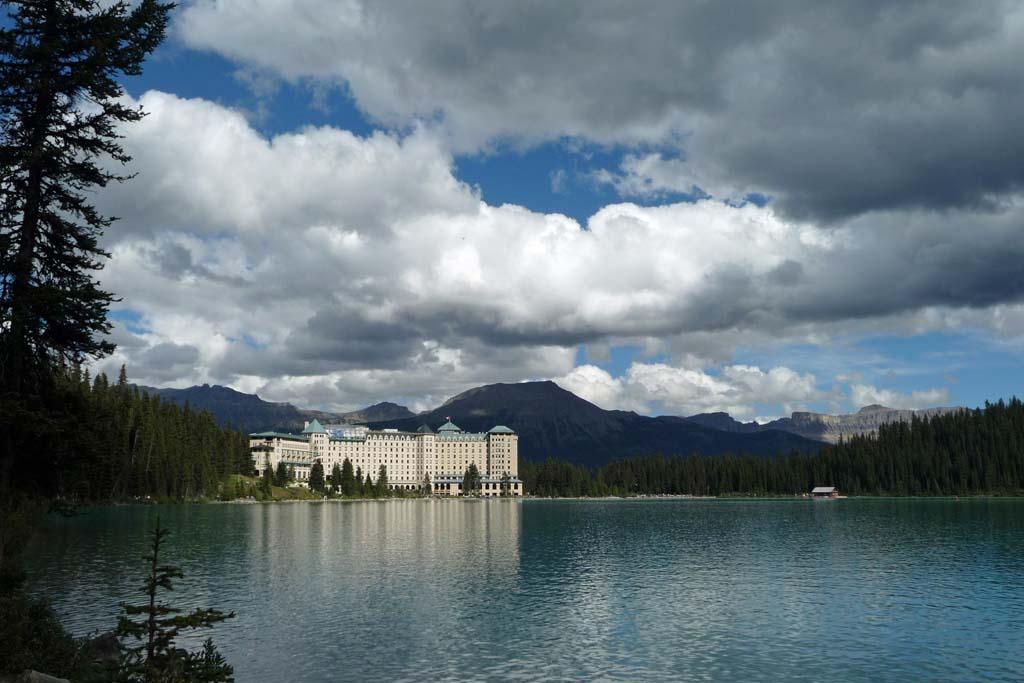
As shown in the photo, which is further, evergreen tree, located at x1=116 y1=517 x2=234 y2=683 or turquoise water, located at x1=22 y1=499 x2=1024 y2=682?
turquoise water, located at x1=22 y1=499 x2=1024 y2=682

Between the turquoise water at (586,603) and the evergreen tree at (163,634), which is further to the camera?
the turquoise water at (586,603)

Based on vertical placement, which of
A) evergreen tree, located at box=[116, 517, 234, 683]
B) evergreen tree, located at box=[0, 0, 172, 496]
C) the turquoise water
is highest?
evergreen tree, located at box=[0, 0, 172, 496]

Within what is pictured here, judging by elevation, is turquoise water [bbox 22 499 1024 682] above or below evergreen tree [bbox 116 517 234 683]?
below

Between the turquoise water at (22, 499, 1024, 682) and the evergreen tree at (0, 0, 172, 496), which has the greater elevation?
the evergreen tree at (0, 0, 172, 496)

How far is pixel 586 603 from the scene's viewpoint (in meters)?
53.4

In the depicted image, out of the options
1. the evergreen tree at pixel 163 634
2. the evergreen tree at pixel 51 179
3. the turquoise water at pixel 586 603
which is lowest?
the turquoise water at pixel 586 603

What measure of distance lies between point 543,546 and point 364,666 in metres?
62.3

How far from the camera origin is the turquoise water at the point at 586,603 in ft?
122

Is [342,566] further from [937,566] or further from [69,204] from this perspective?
[937,566]

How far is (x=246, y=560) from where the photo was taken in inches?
3022

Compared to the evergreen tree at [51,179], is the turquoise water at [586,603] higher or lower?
lower

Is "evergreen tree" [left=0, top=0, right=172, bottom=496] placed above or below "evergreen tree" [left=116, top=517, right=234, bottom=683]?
above

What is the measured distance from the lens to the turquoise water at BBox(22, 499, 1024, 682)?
37094mm

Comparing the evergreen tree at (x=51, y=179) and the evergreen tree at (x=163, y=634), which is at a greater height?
the evergreen tree at (x=51, y=179)
